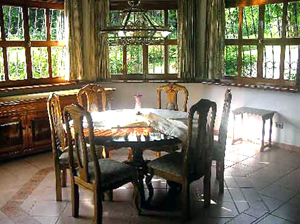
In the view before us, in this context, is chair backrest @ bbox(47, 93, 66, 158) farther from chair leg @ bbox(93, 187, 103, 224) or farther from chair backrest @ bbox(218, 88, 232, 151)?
chair backrest @ bbox(218, 88, 232, 151)

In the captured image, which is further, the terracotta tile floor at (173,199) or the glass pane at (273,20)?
the glass pane at (273,20)

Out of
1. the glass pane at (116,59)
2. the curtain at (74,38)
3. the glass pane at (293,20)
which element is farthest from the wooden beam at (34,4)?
the glass pane at (293,20)

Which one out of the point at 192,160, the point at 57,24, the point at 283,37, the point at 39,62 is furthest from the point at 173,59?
the point at 192,160

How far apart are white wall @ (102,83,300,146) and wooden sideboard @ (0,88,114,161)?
1.23 metres

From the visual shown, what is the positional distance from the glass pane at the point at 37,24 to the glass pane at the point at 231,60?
278cm

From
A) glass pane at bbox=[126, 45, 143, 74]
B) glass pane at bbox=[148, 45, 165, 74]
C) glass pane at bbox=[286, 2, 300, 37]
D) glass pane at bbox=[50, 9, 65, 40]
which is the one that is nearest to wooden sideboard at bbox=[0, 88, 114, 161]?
glass pane at bbox=[50, 9, 65, 40]

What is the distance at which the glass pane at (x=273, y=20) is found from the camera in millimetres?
4809

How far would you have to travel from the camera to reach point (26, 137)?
177 inches

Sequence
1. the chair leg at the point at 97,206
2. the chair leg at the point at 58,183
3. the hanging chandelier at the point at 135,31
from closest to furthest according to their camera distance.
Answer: the chair leg at the point at 97,206 → the hanging chandelier at the point at 135,31 → the chair leg at the point at 58,183

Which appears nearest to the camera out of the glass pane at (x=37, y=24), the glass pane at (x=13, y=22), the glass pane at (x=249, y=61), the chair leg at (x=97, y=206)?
the chair leg at (x=97, y=206)

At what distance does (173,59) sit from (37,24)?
85.4 inches

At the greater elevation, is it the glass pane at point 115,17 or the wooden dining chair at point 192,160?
the glass pane at point 115,17

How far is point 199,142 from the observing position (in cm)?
284

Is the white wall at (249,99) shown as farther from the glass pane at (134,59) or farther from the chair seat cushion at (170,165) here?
the chair seat cushion at (170,165)
